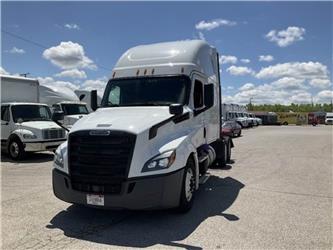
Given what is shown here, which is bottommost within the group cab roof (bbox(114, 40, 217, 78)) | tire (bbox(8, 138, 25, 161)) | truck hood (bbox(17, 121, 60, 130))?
tire (bbox(8, 138, 25, 161))

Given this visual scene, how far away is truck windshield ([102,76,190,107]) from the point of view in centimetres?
705

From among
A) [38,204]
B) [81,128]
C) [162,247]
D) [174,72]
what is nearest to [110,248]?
[162,247]

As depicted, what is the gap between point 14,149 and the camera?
Result: 1367 cm

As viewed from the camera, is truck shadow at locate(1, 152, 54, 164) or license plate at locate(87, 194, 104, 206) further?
truck shadow at locate(1, 152, 54, 164)

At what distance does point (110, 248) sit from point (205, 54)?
5.58 meters

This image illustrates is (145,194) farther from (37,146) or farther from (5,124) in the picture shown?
(5,124)

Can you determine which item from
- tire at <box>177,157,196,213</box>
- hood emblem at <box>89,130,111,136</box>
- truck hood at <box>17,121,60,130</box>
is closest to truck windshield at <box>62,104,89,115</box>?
truck hood at <box>17,121,60,130</box>

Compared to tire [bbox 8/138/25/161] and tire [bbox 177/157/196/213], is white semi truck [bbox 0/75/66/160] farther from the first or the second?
tire [bbox 177/157/196/213]

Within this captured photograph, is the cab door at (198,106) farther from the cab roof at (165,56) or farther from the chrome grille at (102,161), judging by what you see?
the chrome grille at (102,161)

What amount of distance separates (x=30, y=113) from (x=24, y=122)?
64 centimetres

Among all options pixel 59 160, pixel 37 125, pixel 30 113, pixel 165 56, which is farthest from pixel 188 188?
pixel 30 113

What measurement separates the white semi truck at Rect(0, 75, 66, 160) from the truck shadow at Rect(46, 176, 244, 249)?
7340 millimetres

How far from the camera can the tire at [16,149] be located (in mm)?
13500

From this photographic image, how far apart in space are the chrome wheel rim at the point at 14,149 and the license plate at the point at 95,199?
9027 mm
